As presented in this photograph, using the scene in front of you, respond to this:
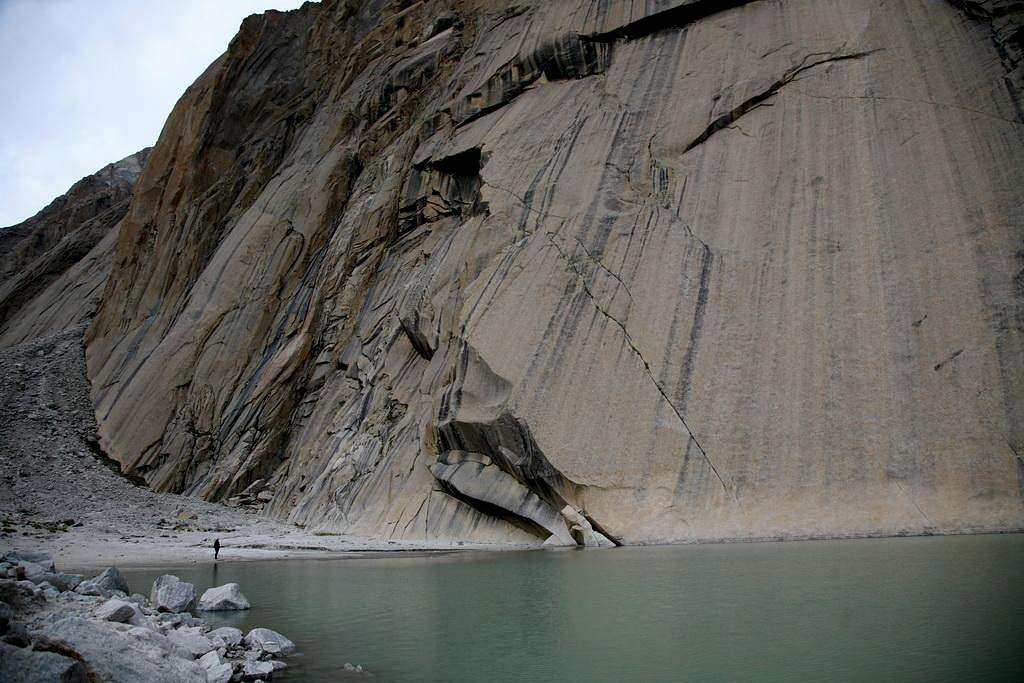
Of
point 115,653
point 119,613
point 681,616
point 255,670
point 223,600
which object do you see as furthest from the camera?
point 223,600

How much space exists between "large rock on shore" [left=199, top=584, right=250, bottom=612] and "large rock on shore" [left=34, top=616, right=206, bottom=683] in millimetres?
4158

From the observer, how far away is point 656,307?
2075 cm

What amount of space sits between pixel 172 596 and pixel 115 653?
13.5 ft

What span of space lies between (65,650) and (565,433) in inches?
575

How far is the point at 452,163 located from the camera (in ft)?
100.0

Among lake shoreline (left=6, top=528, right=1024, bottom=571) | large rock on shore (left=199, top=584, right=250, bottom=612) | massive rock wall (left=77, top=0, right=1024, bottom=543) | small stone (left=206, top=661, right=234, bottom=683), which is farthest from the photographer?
massive rock wall (left=77, top=0, right=1024, bottom=543)

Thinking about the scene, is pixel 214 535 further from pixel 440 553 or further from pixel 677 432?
pixel 677 432

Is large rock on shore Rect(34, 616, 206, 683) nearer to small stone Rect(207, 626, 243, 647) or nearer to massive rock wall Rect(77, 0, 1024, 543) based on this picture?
small stone Rect(207, 626, 243, 647)

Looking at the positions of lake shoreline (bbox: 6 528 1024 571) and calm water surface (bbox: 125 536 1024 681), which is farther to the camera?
lake shoreline (bbox: 6 528 1024 571)

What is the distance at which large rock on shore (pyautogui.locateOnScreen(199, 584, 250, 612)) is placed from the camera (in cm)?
1148

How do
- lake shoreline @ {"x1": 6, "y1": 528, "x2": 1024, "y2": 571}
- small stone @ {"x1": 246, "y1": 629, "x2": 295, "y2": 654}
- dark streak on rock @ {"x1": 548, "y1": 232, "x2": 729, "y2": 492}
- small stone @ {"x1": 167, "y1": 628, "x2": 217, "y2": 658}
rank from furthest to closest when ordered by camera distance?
1. dark streak on rock @ {"x1": 548, "y1": 232, "x2": 729, "y2": 492}
2. lake shoreline @ {"x1": 6, "y1": 528, "x2": 1024, "y2": 571}
3. small stone @ {"x1": 246, "y1": 629, "x2": 295, "y2": 654}
4. small stone @ {"x1": 167, "y1": 628, "x2": 217, "y2": 658}

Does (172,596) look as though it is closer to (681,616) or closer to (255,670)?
(255,670)

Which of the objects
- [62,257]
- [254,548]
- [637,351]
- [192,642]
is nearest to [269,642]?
[192,642]

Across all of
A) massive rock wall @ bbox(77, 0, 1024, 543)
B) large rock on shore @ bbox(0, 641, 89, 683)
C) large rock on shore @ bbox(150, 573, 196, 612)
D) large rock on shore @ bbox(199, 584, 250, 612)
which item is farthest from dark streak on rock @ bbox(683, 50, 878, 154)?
large rock on shore @ bbox(0, 641, 89, 683)
